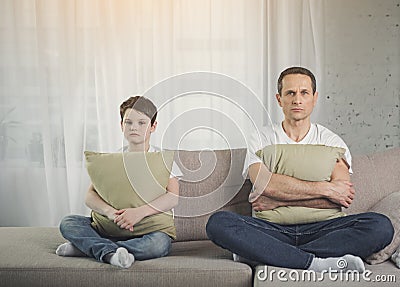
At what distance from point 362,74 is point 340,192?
1653 mm

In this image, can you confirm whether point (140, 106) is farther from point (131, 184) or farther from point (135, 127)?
point (131, 184)

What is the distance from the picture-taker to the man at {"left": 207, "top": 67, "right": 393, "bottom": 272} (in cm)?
276

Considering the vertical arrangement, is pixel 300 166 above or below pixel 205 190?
above

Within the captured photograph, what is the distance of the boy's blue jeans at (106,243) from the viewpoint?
2795mm

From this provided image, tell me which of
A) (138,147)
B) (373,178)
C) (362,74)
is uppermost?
(362,74)

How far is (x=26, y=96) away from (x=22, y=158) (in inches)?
14.3

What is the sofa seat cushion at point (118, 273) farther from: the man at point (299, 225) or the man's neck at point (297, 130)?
the man's neck at point (297, 130)

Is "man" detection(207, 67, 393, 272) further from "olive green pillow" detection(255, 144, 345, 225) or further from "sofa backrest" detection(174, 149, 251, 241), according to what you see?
"sofa backrest" detection(174, 149, 251, 241)

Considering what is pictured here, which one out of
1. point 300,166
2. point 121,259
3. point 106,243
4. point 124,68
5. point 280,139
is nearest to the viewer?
point 121,259

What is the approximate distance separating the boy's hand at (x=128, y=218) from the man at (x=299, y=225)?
289 mm

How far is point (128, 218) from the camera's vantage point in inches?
117

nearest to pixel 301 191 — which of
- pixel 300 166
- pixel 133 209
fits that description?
pixel 300 166

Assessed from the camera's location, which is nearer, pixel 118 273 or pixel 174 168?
pixel 118 273

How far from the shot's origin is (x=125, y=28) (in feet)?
14.6
